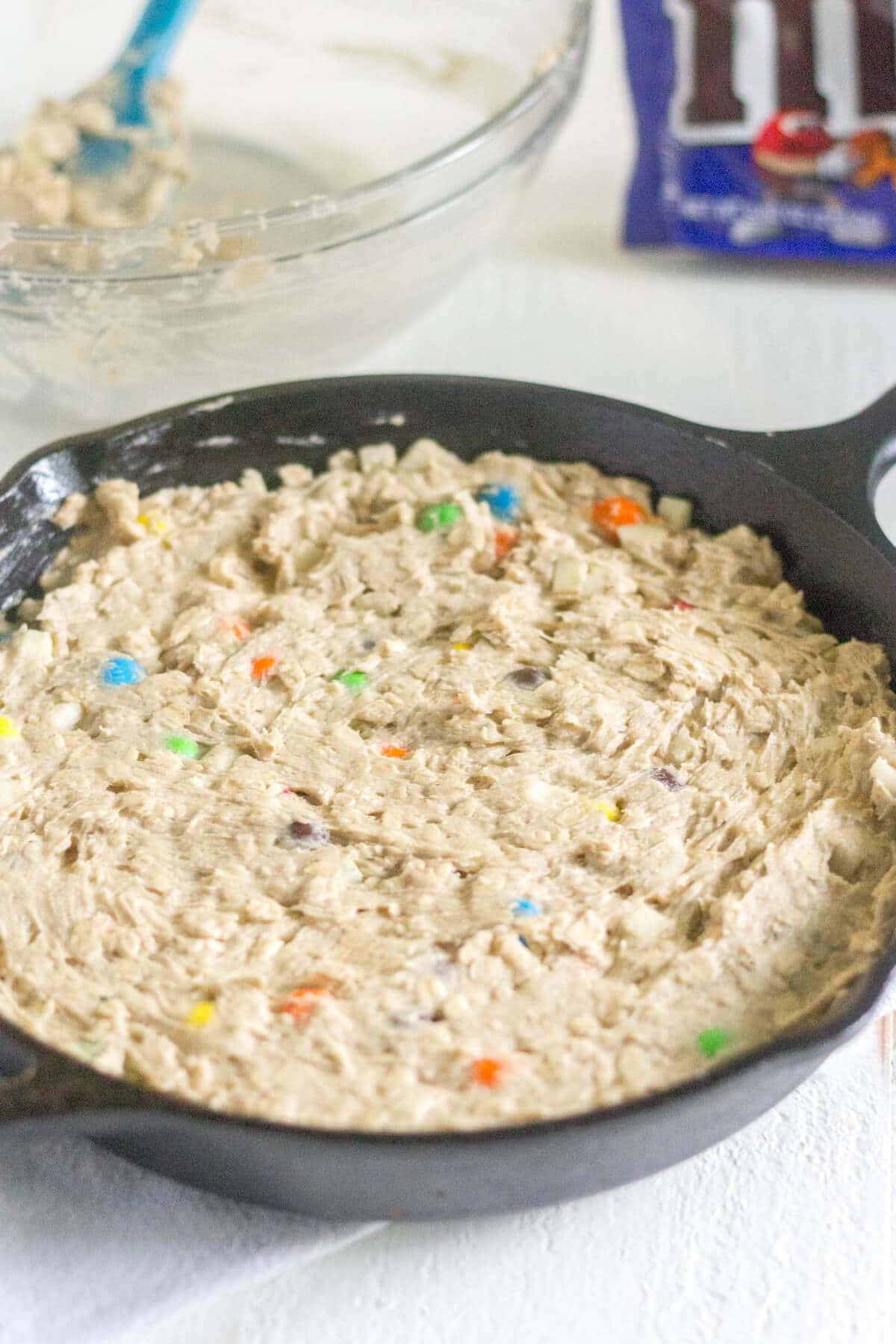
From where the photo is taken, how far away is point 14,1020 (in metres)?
1.33

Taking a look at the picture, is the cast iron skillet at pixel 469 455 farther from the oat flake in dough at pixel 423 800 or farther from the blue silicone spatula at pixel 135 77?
the blue silicone spatula at pixel 135 77

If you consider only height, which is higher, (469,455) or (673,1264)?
(469,455)

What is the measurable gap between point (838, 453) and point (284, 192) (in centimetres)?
128

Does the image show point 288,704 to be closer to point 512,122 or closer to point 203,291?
point 203,291

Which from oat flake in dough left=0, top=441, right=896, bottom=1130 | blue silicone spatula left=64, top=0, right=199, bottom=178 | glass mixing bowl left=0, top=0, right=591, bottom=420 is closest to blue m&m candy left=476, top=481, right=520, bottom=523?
oat flake in dough left=0, top=441, right=896, bottom=1130

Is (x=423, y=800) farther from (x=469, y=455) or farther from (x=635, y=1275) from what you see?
(x=469, y=455)

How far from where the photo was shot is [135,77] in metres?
2.48

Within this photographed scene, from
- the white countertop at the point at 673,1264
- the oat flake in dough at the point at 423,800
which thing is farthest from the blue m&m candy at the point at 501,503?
the white countertop at the point at 673,1264

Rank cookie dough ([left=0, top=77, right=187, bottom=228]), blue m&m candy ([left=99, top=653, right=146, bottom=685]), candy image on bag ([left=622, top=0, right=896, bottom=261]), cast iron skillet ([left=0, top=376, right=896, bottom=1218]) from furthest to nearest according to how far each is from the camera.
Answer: candy image on bag ([left=622, top=0, right=896, bottom=261]) → cookie dough ([left=0, top=77, right=187, bottom=228]) → blue m&m candy ([left=99, top=653, right=146, bottom=685]) → cast iron skillet ([left=0, top=376, right=896, bottom=1218])

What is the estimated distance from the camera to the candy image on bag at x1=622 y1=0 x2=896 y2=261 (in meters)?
2.59

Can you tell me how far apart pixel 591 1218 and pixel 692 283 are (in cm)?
187

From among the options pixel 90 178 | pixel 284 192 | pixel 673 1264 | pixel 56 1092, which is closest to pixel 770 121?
pixel 284 192

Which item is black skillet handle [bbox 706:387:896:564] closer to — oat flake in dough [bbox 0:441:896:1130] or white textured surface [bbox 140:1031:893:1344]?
oat flake in dough [bbox 0:441:896:1130]

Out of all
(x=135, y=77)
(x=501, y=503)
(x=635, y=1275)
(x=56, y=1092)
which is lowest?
(x=635, y=1275)
